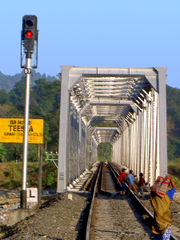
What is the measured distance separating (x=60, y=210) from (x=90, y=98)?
18471 millimetres

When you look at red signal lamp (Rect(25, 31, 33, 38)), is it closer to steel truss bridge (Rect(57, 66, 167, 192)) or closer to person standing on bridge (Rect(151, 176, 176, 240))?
steel truss bridge (Rect(57, 66, 167, 192))

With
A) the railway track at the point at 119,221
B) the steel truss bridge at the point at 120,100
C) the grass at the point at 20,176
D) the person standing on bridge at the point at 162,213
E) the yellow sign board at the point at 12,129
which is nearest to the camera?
the person standing on bridge at the point at 162,213

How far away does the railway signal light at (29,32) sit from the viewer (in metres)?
14.8

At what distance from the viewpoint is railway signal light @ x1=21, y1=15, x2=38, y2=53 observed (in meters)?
14.8

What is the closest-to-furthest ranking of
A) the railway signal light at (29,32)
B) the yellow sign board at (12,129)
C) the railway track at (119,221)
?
the railway track at (119,221) < the railway signal light at (29,32) < the yellow sign board at (12,129)

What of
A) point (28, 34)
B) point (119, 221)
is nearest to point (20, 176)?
point (28, 34)

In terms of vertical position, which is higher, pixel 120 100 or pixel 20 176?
pixel 120 100

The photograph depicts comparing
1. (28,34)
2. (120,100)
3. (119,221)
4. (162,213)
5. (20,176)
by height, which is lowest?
(119,221)

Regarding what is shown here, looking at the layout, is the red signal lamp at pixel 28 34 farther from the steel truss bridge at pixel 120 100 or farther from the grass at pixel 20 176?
the grass at pixel 20 176

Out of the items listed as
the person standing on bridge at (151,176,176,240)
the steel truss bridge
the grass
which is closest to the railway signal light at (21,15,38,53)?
the steel truss bridge

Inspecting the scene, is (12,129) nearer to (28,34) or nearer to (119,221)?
(28,34)

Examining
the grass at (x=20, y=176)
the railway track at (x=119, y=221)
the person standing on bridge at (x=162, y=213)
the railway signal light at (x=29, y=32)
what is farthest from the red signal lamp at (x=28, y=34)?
the grass at (x=20, y=176)

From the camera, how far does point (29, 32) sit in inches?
587

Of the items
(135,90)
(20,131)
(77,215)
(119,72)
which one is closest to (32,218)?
(77,215)
